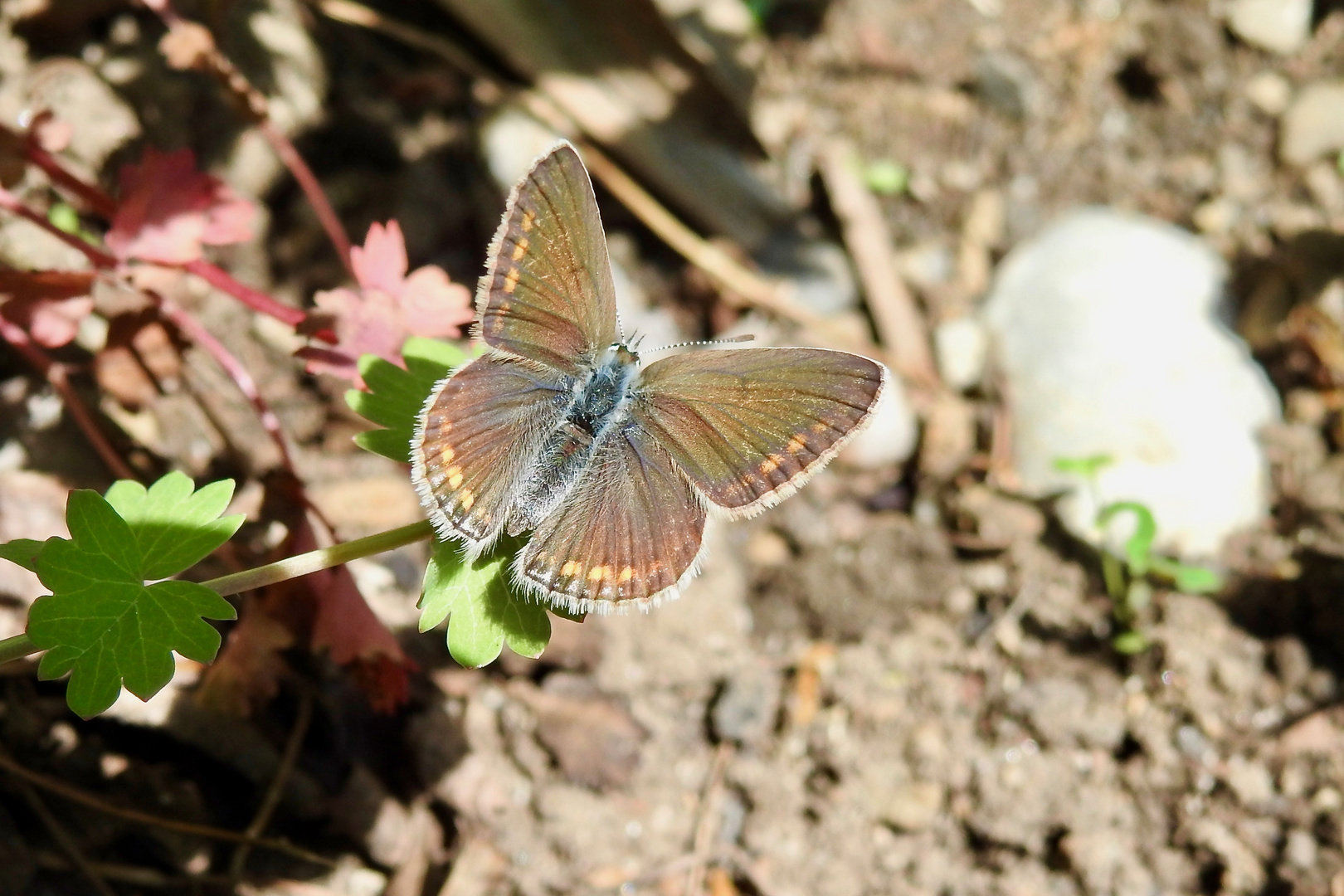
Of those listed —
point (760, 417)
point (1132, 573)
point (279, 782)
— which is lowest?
point (279, 782)

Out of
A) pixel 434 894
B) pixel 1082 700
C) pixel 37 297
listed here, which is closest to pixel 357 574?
pixel 434 894

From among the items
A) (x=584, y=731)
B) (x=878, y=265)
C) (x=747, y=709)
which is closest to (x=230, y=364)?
(x=584, y=731)

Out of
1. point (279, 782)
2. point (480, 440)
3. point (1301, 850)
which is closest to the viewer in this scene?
point (480, 440)

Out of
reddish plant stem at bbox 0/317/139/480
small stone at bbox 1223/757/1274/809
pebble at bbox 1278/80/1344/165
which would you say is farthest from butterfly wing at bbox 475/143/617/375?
pebble at bbox 1278/80/1344/165

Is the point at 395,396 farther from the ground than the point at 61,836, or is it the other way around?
the point at 395,396

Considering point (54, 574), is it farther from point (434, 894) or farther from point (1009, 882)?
point (1009, 882)

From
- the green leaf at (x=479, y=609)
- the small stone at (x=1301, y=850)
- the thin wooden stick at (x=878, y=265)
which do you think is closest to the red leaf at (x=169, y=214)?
the green leaf at (x=479, y=609)

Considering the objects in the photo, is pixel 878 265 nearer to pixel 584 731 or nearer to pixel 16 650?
pixel 584 731
